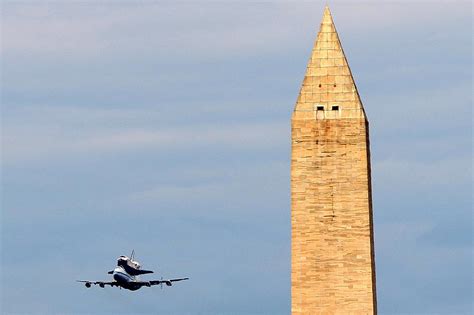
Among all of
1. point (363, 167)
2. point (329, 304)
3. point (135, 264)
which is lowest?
point (329, 304)

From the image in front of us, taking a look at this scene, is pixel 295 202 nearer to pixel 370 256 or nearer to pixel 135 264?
pixel 370 256

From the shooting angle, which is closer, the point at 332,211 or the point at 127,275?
the point at 332,211

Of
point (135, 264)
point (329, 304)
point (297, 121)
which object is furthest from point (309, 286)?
point (135, 264)

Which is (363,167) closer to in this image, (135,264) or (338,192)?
(338,192)

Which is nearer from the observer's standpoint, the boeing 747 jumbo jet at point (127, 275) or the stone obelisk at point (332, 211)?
the stone obelisk at point (332, 211)

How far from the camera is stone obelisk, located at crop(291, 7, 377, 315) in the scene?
201 ft

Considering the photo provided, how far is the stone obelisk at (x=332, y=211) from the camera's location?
6141 cm

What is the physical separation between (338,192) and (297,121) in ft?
8.62

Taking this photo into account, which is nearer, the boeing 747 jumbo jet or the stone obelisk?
the stone obelisk

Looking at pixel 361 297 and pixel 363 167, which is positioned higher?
pixel 363 167

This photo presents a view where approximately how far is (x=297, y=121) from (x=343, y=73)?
2.18m

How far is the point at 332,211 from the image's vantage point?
61.6 metres

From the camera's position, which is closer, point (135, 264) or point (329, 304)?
point (329, 304)

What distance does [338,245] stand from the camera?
61.5 metres
